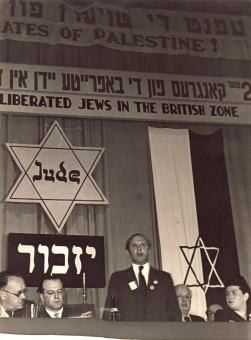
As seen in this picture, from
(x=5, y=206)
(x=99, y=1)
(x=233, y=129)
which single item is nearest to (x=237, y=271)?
(x=233, y=129)

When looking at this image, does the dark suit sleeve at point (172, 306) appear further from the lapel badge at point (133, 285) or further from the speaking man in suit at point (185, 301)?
the lapel badge at point (133, 285)

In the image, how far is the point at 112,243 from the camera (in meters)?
6.20

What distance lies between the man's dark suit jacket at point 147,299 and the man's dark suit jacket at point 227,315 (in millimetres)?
467

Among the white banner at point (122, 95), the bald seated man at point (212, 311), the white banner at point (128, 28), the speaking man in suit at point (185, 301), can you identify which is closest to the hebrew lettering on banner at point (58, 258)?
the speaking man in suit at point (185, 301)

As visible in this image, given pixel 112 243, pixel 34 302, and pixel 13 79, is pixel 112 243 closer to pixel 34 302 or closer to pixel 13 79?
pixel 34 302

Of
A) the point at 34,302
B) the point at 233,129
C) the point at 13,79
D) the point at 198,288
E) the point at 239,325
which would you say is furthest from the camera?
the point at 233,129

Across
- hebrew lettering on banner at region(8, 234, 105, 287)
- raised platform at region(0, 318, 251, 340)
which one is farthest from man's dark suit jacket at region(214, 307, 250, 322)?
hebrew lettering on banner at region(8, 234, 105, 287)

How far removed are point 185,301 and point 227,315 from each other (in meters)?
0.49

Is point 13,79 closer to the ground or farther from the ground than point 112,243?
farther from the ground

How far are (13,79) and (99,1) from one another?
68.1 inches

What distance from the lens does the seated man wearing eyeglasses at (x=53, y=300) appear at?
18.5 ft

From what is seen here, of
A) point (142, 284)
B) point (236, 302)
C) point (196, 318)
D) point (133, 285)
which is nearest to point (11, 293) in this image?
point (133, 285)

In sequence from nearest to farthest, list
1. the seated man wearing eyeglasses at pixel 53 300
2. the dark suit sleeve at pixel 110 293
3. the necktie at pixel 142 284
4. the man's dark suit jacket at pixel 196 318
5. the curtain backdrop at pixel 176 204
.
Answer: the seated man wearing eyeglasses at pixel 53 300 → the dark suit sleeve at pixel 110 293 → the man's dark suit jacket at pixel 196 318 → the necktie at pixel 142 284 → the curtain backdrop at pixel 176 204

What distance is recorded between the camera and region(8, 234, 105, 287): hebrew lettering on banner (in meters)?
5.82
